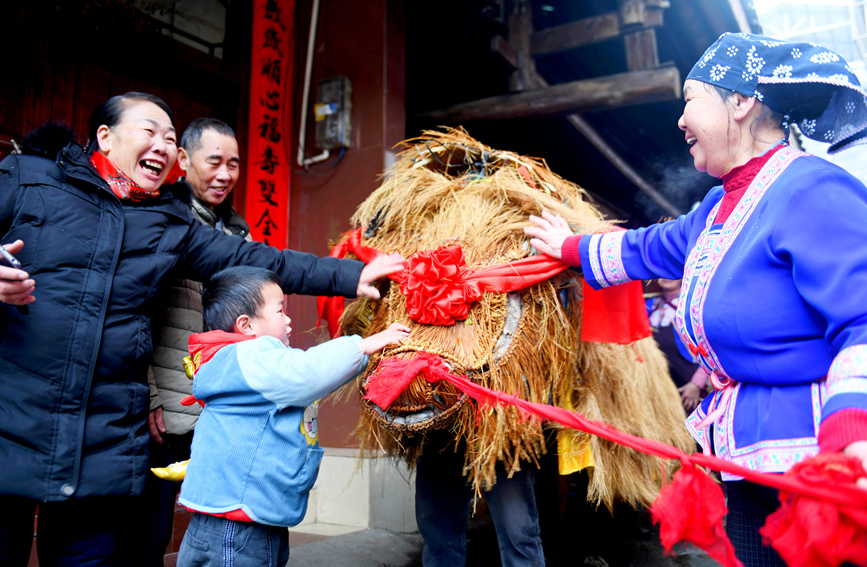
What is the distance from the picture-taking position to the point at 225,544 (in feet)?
5.07

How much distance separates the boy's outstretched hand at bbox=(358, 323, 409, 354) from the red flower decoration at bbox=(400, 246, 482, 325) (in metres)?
0.13

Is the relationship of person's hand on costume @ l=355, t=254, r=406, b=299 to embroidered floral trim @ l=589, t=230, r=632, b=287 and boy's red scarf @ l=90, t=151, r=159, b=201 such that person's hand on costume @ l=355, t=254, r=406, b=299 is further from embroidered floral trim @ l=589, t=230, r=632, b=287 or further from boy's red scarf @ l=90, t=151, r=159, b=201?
boy's red scarf @ l=90, t=151, r=159, b=201

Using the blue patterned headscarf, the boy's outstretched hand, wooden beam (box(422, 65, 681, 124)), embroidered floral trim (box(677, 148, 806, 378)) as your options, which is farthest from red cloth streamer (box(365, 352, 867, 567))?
wooden beam (box(422, 65, 681, 124))

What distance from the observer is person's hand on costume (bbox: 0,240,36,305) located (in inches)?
55.2

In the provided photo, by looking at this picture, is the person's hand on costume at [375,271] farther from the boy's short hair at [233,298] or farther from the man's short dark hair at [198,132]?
the man's short dark hair at [198,132]

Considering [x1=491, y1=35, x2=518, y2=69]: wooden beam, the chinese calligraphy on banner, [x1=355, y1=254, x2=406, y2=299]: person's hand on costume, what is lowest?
[x1=355, y1=254, x2=406, y2=299]: person's hand on costume

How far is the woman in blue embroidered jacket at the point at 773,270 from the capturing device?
3.55 feet

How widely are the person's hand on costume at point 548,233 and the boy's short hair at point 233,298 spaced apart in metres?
0.92

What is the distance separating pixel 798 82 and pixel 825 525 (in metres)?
0.96

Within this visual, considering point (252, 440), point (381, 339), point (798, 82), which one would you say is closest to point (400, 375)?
point (381, 339)

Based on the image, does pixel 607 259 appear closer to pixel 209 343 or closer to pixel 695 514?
pixel 695 514

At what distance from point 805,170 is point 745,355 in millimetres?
434

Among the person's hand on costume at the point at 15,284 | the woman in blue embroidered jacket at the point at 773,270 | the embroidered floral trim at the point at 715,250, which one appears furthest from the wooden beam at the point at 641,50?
the person's hand on costume at the point at 15,284

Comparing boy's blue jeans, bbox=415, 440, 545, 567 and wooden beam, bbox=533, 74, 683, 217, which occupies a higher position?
wooden beam, bbox=533, 74, 683, 217
